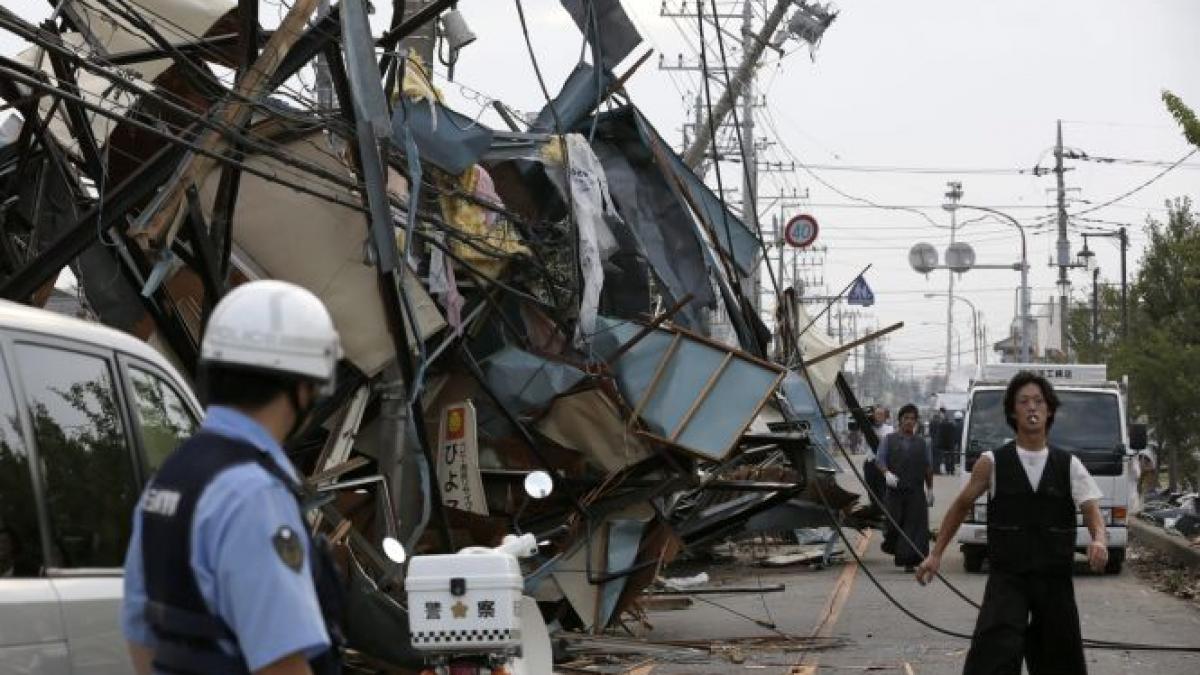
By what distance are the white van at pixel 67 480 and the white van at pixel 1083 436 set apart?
51.5 feet

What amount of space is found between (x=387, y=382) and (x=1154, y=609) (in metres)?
8.37

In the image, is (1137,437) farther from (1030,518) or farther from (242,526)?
(242,526)

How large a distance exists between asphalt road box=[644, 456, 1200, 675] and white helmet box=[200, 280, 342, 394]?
9.61 m

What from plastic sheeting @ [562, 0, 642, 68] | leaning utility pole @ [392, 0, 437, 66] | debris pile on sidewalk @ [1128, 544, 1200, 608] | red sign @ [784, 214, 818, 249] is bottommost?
debris pile on sidewalk @ [1128, 544, 1200, 608]

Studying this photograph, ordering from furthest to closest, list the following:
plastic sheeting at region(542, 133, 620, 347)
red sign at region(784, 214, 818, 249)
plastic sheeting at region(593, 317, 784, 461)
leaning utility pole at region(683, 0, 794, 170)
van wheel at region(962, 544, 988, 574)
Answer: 1. red sign at region(784, 214, 818, 249)
2. leaning utility pole at region(683, 0, 794, 170)
3. van wheel at region(962, 544, 988, 574)
4. plastic sheeting at region(542, 133, 620, 347)
5. plastic sheeting at region(593, 317, 784, 461)

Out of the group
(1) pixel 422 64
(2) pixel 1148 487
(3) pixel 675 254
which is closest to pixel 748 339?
(3) pixel 675 254

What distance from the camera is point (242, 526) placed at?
10.7 ft

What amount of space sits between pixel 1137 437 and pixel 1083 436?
684mm

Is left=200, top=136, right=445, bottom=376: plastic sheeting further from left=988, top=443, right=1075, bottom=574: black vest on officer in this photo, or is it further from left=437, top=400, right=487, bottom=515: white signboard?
left=988, top=443, right=1075, bottom=574: black vest on officer

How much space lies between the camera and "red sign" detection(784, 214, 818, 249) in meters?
38.1

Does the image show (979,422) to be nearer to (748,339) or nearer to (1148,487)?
(748,339)

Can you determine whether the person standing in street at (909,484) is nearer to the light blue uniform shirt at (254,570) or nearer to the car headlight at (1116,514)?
the car headlight at (1116,514)

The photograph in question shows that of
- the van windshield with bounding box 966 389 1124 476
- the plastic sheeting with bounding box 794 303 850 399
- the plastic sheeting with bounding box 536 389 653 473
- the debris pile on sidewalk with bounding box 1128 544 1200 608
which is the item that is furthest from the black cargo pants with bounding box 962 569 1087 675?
the van windshield with bounding box 966 389 1124 476

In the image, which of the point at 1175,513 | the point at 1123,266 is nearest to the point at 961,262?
the point at 1123,266
